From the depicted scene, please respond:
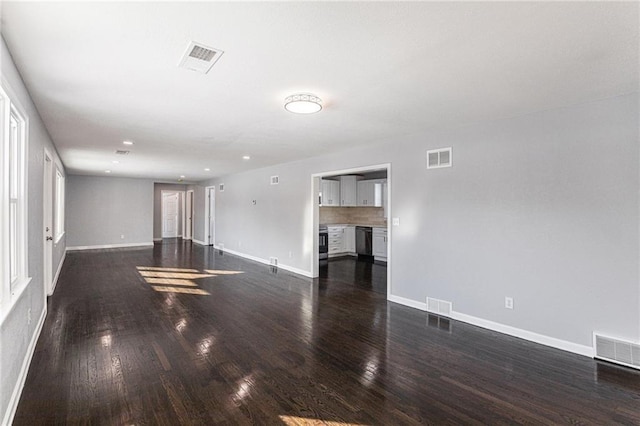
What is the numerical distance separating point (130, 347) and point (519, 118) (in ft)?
15.7

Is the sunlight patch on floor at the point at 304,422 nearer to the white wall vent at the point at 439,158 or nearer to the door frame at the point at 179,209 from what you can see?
the white wall vent at the point at 439,158

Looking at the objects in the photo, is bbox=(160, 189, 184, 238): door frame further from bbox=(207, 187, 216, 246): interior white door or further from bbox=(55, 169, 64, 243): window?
bbox=(55, 169, 64, 243): window

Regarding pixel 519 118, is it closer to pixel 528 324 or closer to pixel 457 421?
pixel 528 324

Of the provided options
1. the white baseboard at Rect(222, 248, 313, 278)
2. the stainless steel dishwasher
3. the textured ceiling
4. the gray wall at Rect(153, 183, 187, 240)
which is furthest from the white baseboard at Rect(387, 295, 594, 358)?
the gray wall at Rect(153, 183, 187, 240)

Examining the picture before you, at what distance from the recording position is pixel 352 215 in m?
9.58

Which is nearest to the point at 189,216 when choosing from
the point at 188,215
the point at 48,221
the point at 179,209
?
the point at 188,215

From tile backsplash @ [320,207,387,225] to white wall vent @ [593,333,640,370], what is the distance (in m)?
5.86

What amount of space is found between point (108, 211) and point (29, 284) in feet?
29.2

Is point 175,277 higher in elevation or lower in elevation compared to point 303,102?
lower

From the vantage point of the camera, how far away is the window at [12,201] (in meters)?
2.16

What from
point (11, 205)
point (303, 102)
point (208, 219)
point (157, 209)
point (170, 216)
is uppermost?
point (303, 102)

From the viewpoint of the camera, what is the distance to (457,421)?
6.87 feet

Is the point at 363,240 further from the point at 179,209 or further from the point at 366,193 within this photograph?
the point at 179,209

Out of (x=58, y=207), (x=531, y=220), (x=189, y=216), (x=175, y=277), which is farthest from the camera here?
(x=189, y=216)
